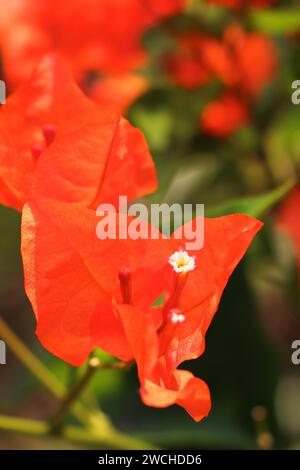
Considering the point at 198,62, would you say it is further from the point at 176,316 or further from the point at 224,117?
the point at 176,316

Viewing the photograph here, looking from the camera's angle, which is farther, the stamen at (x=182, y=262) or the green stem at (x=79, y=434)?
the green stem at (x=79, y=434)

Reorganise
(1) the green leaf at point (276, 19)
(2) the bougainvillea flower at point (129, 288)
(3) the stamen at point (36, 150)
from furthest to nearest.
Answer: (1) the green leaf at point (276, 19) < (3) the stamen at point (36, 150) < (2) the bougainvillea flower at point (129, 288)

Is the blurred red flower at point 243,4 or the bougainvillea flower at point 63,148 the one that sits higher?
the blurred red flower at point 243,4

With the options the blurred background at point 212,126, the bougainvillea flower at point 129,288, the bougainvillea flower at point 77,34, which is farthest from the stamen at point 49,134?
the bougainvillea flower at point 77,34

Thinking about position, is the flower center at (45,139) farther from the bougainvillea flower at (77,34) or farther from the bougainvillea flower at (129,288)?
the bougainvillea flower at (77,34)

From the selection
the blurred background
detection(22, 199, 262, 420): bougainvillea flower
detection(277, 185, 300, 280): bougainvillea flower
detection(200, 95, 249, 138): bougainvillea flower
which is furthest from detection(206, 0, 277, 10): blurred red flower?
detection(22, 199, 262, 420): bougainvillea flower

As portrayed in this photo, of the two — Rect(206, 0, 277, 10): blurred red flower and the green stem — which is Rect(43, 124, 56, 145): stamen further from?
Rect(206, 0, 277, 10): blurred red flower
